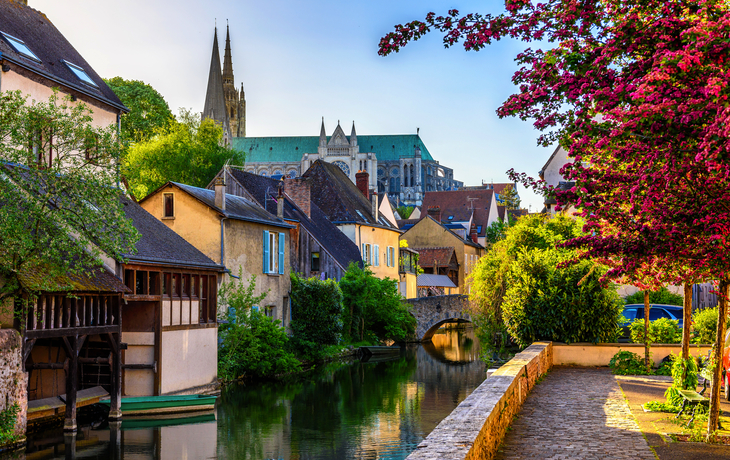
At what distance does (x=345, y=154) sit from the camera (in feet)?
406

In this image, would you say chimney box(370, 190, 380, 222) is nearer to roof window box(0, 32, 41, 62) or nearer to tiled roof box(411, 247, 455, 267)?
tiled roof box(411, 247, 455, 267)

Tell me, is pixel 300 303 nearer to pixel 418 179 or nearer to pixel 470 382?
pixel 470 382

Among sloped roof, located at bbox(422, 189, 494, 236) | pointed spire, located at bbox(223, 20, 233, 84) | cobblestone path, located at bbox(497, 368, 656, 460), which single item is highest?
pointed spire, located at bbox(223, 20, 233, 84)

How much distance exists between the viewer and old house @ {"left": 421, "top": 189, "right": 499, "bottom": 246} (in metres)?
72.9

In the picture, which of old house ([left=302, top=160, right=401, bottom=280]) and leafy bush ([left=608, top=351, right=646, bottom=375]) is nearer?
leafy bush ([left=608, top=351, right=646, bottom=375])

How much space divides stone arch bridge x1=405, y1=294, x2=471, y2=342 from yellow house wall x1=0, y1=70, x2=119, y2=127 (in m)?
21.3

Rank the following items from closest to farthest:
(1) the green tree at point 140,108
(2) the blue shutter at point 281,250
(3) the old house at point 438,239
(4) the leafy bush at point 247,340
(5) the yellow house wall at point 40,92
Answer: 1. (5) the yellow house wall at point 40,92
2. (4) the leafy bush at point 247,340
3. (2) the blue shutter at point 281,250
4. (1) the green tree at point 140,108
5. (3) the old house at point 438,239

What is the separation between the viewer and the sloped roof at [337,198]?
41.2 metres

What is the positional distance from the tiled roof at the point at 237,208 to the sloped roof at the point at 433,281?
2509cm

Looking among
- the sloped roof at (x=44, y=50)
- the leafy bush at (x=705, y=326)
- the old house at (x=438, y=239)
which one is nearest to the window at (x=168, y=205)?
the sloped roof at (x=44, y=50)

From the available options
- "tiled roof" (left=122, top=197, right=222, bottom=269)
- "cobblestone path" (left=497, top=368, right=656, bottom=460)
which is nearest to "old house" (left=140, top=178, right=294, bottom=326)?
"tiled roof" (left=122, top=197, right=222, bottom=269)

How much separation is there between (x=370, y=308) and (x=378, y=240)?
27.8 feet

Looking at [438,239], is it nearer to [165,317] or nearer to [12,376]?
[165,317]

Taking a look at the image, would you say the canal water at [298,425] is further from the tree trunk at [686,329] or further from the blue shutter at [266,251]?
the tree trunk at [686,329]
